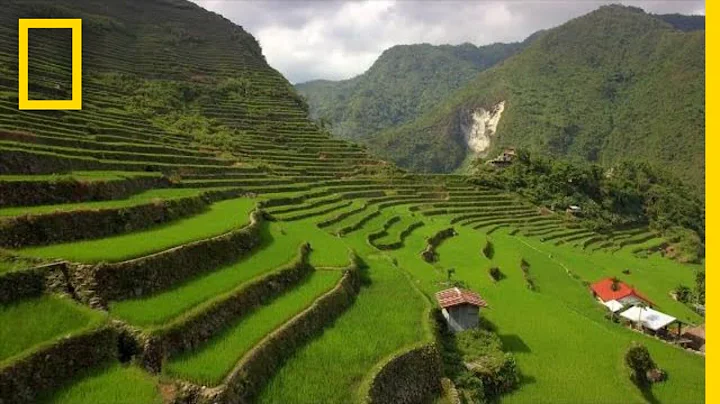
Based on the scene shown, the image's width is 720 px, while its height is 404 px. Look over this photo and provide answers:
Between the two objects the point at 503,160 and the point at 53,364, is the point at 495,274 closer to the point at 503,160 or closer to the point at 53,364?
the point at 53,364

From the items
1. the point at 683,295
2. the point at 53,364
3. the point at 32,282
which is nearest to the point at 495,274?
the point at 683,295

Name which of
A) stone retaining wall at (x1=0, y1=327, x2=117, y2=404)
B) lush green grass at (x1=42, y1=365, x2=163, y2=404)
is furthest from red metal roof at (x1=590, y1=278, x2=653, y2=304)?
stone retaining wall at (x1=0, y1=327, x2=117, y2=404)

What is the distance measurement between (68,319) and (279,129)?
42184 millimetres

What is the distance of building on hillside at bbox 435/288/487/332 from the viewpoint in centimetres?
1620

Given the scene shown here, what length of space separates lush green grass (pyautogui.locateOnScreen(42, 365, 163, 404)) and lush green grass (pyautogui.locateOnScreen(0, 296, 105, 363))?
74 cm

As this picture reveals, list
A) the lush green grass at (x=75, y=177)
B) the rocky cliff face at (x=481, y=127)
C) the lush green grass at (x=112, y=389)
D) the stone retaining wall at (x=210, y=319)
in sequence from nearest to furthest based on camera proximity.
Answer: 1. the lush green grass at (x=112, y=389)
2. the stone retaining wall at (x=210, y=319)
3. the lush green grass at (x=75, y=177)
4. the rocky cliff face at (x=481, y=127)

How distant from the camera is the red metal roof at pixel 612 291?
2413 centimetres

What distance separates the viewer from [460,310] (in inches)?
644

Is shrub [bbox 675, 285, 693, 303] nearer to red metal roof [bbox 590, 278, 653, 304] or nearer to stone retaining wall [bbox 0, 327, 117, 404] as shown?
red metal roof [bbox 590, 278, 653, 304]

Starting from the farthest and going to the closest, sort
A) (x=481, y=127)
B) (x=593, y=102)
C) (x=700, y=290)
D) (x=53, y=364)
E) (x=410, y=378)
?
(x=481, y=127), (x=593, y=102), (x=700, y=290), (x=410, y=378), (x=53, y=364)

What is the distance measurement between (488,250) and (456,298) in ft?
48.8

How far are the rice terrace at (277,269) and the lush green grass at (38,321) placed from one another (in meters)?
0.04

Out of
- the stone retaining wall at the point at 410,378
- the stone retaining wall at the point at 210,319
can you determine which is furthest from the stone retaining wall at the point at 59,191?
the stone retaining wall at the point at 410,378

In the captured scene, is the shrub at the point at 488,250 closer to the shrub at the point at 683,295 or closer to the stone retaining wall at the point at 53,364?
the shrub at the point at 683,295
